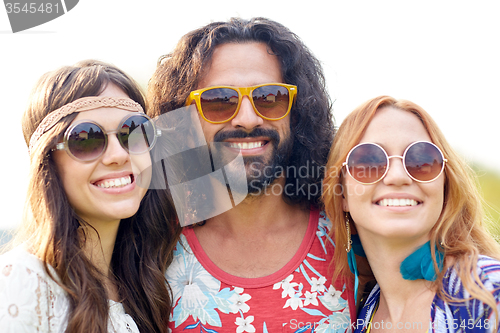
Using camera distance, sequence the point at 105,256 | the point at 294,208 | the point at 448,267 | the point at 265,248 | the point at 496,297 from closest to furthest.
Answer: the point at 496,297
the point at 448,267
the point at 105,256
the point at 265,248
the point at 294,208

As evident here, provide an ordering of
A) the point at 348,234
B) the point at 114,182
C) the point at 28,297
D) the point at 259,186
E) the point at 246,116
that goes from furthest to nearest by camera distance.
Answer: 1. the point at 259,186
2. the point at 246,116
3. the point at 348,234
4. the point at 114,182
5. the point at 28,297

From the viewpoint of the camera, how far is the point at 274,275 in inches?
108

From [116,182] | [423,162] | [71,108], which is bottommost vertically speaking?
[423,162]

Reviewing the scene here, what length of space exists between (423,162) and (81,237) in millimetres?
1950

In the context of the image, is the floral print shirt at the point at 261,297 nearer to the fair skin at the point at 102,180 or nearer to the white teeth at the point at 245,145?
the fair skin at the point at 102,180

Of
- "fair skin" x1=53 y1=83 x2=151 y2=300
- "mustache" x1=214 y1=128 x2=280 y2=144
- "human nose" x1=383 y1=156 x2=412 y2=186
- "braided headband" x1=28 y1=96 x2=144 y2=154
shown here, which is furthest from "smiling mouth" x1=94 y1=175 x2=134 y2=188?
"human nose" x1=383 y1=156 x2=412 y2=186

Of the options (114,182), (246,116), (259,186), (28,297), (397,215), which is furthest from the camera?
(259,186)

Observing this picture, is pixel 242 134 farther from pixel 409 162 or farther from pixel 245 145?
pixel 409 162

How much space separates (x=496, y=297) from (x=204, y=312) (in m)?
1.66

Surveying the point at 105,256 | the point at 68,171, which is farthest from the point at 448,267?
the point at 68,171

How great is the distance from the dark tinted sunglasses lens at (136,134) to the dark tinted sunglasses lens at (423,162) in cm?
151

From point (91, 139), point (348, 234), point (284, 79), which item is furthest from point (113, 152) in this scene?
point (284, 79)

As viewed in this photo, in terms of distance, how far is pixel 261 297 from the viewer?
2.66 m

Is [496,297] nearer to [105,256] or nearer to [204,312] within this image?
[204,312]
